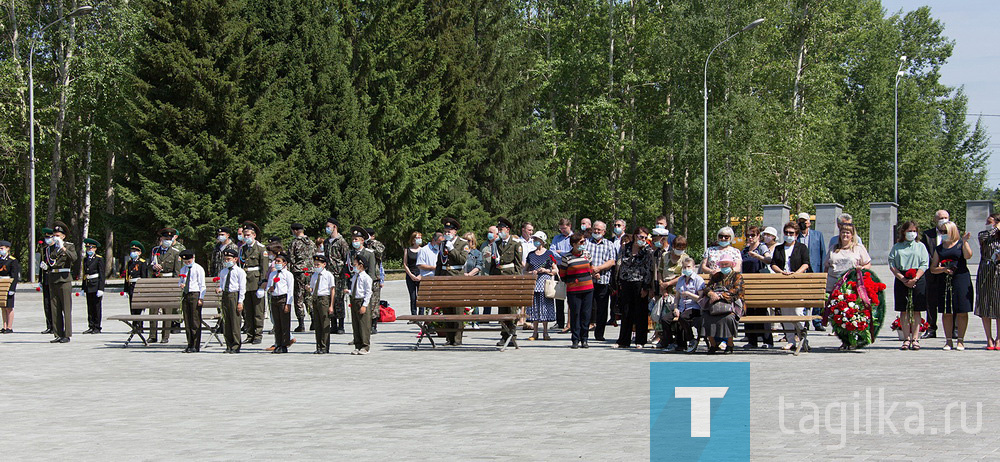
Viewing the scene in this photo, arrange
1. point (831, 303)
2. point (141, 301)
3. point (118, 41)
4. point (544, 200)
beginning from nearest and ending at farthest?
point (831, 303) < point (141, 301) < point (118, 41) < point (544, 200)

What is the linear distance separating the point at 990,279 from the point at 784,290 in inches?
111

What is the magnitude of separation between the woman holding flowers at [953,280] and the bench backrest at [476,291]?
226 inches

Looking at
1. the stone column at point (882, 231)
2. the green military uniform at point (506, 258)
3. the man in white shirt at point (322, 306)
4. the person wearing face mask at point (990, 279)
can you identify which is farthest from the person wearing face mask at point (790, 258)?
the stone column at point (882, 231)

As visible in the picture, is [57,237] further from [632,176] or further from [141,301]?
[632,176]

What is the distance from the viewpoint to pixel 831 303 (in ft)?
52.4

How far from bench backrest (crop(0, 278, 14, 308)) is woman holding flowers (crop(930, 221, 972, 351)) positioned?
1540 cm

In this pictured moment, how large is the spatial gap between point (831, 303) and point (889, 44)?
67128mm

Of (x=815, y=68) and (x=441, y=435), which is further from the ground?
(x=815, y=68)

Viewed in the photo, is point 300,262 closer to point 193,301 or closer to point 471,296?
point 193,301

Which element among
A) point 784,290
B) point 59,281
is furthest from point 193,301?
point 784,290

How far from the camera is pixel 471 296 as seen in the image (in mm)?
17656

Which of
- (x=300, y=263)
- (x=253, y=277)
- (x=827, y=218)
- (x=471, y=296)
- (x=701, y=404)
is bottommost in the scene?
(x=701, y=404)

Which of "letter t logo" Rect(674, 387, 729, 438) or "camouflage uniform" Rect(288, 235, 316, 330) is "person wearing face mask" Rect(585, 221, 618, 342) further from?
"letter t logo" Rect(674, 387, 729, 438)

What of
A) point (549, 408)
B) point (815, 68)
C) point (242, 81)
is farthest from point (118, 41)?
point (549, 408)
